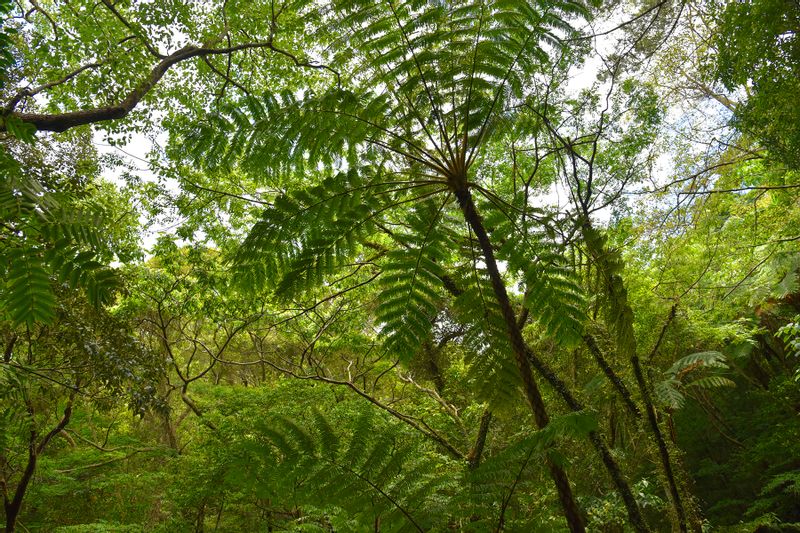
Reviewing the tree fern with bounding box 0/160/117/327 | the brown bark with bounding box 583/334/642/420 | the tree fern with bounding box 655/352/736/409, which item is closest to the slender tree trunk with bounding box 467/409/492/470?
the brown bark with bounding box 583/334/642/420

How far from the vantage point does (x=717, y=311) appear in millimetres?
7484

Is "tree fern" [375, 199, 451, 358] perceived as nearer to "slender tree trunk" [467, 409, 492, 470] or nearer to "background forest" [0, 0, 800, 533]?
"background forest" [0, 0, 800, 533]

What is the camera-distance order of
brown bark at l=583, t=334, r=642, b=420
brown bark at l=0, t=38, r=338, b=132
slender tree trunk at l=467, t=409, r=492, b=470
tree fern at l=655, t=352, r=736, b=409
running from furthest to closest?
tree fern at l=655, t=352, r=736, b=409
slender tree trunk at l=467, t=409, r=492, b=470
brown bark at l=0, t=38, r=338, b=132
brown bark at l=583, t=334, r=642, b=420

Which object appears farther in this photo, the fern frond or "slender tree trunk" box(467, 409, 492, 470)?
"slender tree trunk" box(467, 409, 492, 470)

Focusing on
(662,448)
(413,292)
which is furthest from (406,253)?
(662,448)

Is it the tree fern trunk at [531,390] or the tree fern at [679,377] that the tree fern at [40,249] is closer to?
the tree fern trunk at [531,390]

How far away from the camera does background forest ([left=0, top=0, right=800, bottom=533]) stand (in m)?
1.86

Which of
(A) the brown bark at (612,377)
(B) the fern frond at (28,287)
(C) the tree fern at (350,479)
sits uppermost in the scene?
(A) the brown bark at (612,377)

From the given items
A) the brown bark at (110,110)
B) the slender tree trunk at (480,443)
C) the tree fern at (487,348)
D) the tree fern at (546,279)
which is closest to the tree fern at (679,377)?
the slender tree trunk at (480,443)

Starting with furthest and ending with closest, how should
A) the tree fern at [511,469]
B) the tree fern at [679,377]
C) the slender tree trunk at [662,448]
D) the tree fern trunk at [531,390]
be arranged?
the tree fern at [679,377] → the slender tree trunk at [662,448] → the tree fern trunk at [531,390] → the tree fern at [511,469]

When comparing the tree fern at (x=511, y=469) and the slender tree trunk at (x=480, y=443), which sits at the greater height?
the slender tree trunk at (x=480, y=443)

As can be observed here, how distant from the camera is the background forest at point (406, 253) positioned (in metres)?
1.86

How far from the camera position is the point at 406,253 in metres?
2.16

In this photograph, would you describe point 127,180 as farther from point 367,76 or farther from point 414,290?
point 414,290
